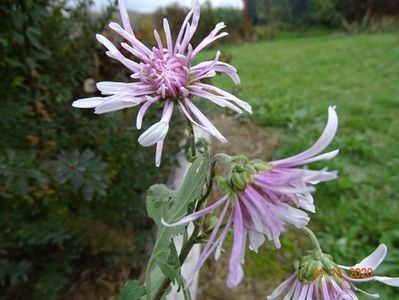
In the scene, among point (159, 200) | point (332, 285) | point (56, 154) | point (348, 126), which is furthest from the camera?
point (348, 126)

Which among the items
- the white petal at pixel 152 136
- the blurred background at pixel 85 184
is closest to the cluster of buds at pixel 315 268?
the white petal at pixel 152 136

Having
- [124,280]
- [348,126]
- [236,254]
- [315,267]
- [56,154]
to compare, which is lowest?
[348,126]

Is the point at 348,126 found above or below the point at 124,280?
below

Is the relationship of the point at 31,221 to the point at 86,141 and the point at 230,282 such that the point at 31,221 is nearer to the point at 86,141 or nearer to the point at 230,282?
the point at 86,141

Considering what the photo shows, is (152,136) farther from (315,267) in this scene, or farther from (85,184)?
(85,184)

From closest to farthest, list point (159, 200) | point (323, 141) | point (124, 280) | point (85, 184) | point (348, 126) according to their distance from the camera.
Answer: point (323, 141) < point (159, 200) < point (85, 184) < point (124, 280) < point (348, 126)

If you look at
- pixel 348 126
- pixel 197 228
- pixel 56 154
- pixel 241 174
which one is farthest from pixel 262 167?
pixel 348 126

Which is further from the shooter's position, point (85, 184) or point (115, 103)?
point (85, 184)
